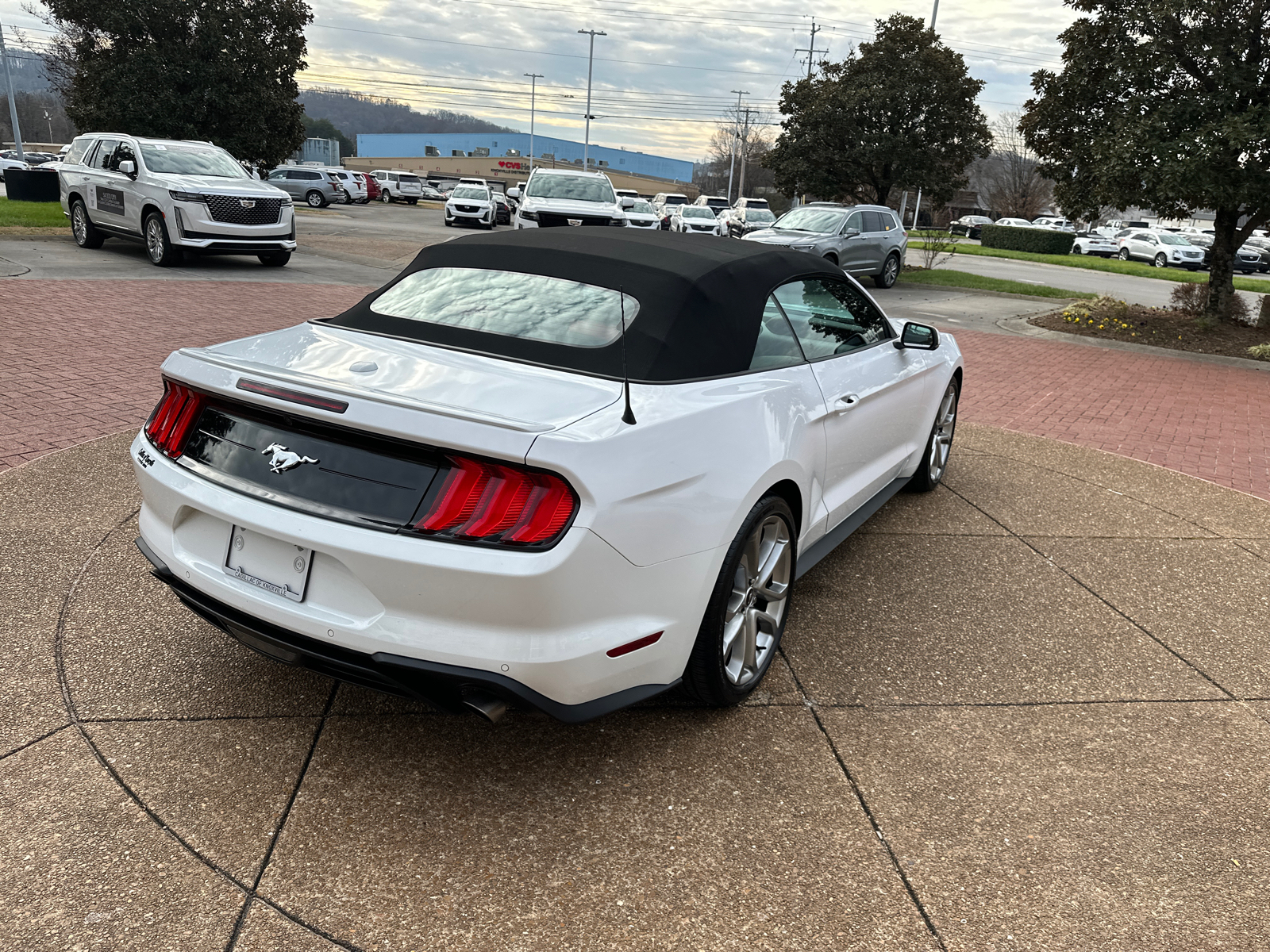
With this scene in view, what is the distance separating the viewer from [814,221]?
61.5ft

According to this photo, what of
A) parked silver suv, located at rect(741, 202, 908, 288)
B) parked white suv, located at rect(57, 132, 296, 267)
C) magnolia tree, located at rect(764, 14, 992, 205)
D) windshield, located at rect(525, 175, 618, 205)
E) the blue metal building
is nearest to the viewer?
parked white suv, located at rect(57, 132, 296, 267)

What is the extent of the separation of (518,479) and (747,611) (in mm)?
1177

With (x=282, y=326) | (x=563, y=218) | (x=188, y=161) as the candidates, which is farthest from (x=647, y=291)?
(x=563, y=218)

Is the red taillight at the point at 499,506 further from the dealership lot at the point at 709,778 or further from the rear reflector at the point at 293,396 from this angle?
the dealership lot at the point at 709,778

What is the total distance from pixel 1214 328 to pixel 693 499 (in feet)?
48.0

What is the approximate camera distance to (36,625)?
12.0 ft

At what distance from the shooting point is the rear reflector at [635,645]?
2.62 meters

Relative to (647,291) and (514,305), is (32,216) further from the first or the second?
(647,291)

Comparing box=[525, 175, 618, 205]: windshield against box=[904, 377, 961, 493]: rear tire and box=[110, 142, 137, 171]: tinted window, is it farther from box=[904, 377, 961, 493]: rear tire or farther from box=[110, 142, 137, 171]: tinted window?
box=[904, 377, 961, 493]: rear tire

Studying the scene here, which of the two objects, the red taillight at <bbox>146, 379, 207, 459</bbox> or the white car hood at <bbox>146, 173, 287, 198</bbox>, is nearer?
the red taillight at <bbox>146, 379, 207, 459</bbox>

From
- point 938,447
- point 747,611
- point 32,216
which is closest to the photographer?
point 747,611

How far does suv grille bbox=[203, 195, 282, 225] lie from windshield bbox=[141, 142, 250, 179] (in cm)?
73

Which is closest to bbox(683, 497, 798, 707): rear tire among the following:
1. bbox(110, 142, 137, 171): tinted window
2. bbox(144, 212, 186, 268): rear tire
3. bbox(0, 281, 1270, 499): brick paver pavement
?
bbox(0, 281, 1270, 499): brick paver pavement

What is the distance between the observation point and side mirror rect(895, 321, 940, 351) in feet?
15.4
